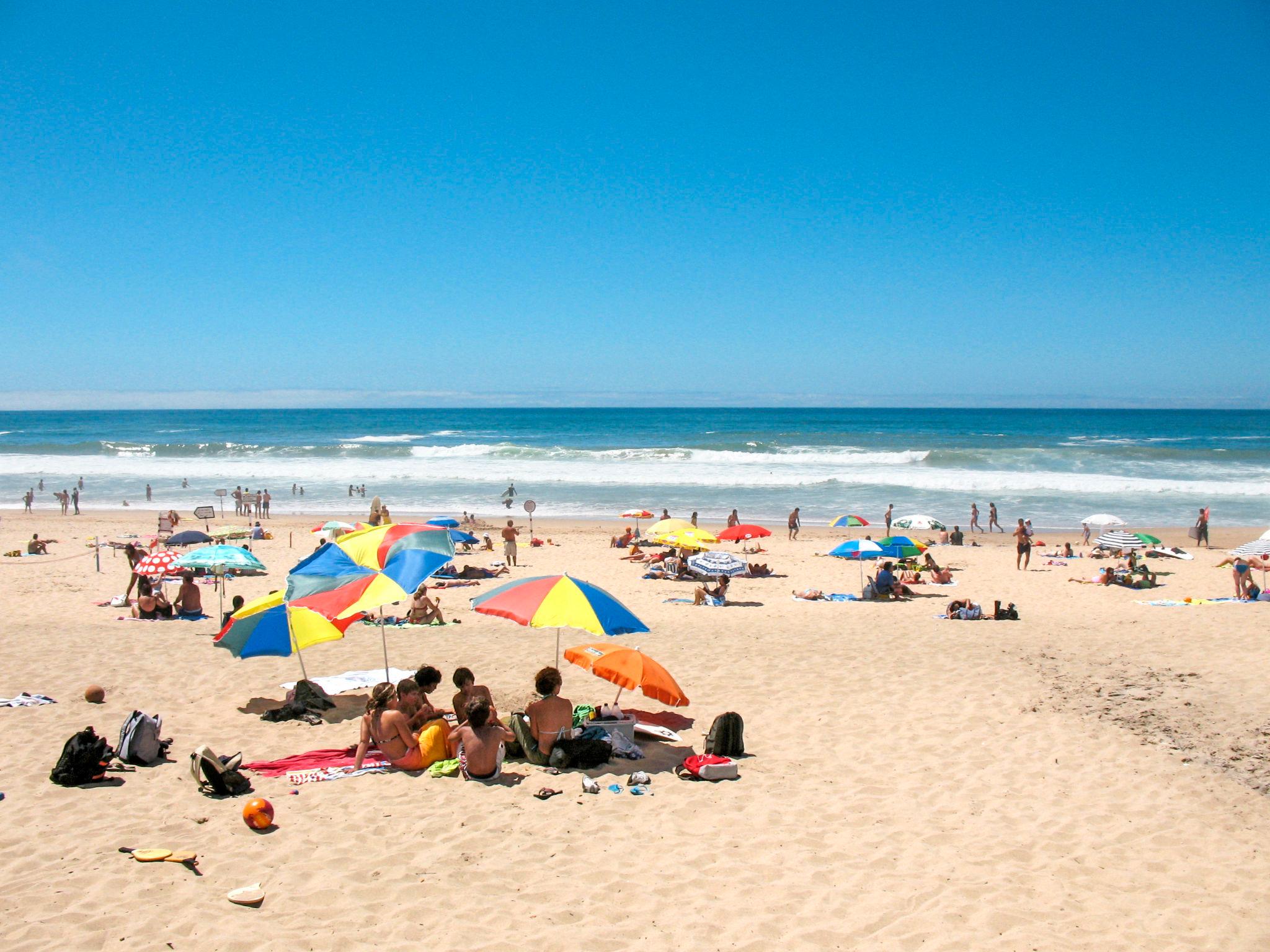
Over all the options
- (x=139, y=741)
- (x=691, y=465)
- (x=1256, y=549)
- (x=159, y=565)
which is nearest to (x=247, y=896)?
(x=139, y=741)

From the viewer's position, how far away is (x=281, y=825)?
18.4 feet

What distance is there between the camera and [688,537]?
1542 cm

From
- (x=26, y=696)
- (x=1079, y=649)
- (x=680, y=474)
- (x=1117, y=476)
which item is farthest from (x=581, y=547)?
(x=1117, y=476)

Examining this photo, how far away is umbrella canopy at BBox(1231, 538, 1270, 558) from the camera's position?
557 inches

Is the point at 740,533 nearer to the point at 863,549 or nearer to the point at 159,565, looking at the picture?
the point at 863,549

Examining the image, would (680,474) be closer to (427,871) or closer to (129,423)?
(427,871)

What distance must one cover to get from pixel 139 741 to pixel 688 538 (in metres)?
10.1

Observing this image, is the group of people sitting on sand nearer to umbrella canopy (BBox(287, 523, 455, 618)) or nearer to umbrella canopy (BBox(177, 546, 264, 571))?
umbrella canopy (BBox(287, 523, 455, 618))

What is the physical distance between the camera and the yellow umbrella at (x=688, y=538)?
15.3 m

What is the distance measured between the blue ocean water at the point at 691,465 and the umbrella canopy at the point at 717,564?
1283 centimetres

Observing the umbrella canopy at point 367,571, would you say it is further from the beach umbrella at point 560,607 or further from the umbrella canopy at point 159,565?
the umbrella canopy at point 159,565

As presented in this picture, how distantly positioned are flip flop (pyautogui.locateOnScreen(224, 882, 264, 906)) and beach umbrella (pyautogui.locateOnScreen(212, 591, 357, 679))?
9.93 ft

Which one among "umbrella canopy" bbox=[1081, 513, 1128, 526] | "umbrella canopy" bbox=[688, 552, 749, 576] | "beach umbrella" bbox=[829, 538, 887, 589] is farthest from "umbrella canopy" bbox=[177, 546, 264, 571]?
"umbrella canopy" bbox=[1081, 513, 1128, 526]

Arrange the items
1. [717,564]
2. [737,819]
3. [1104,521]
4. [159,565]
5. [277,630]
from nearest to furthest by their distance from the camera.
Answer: [737,819], [277,630], [159,565], [717,564], [1104,521]
